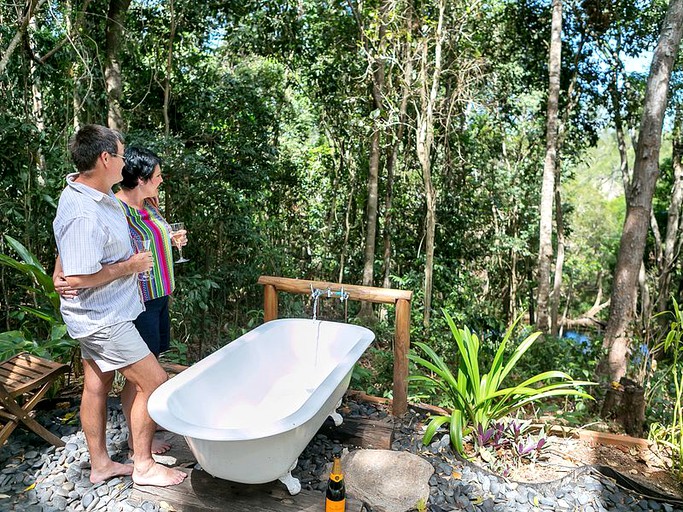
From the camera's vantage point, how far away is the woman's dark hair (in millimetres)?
1967

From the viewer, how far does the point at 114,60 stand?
405cm

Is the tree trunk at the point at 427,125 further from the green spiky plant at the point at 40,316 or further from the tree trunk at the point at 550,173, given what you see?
the green spiky plant at the point at 40,316

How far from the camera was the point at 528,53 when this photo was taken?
6.25m

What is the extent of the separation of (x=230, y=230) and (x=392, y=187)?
2.28 meters

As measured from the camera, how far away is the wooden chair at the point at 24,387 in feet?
6.52

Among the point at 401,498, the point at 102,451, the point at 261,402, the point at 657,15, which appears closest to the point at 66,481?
the point at 102,451

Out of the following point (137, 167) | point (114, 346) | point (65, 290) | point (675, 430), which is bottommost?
point (675, 430)

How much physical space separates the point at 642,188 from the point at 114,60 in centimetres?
429

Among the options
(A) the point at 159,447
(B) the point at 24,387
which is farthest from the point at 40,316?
(A) the point at 159,447

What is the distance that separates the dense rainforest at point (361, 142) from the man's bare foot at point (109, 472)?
0.85 m

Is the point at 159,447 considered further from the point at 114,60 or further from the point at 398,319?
the point at 114,60

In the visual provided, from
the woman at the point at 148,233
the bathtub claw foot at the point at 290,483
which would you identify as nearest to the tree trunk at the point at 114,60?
the woman at the point at 148,233

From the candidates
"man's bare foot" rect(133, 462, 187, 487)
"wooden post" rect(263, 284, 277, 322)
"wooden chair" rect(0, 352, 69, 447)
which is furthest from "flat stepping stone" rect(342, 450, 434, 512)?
"wooden chair" rect(0, 352, 69, 447)

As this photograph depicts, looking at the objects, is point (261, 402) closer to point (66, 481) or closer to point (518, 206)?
point (66, 481)
